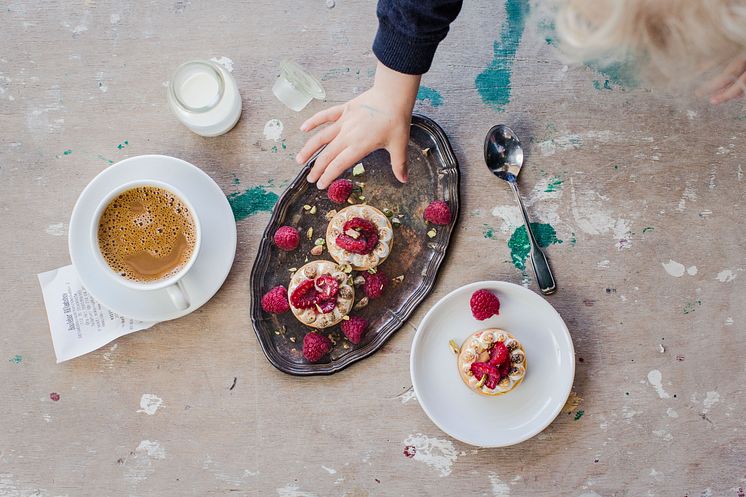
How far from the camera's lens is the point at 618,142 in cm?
129

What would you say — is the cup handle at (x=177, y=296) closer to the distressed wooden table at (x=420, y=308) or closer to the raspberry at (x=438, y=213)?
the distressed wooden table at (x=420, y=308)

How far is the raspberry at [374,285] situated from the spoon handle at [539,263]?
32cm

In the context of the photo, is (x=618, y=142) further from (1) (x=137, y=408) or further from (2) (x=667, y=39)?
(1) (x=137, y=408)

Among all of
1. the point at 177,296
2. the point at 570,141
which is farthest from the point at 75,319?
the point at 570,141

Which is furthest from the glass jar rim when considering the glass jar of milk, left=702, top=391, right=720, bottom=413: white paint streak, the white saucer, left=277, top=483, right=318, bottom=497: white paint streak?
left=702, top=391, right=720, bottom=413: white paint streak

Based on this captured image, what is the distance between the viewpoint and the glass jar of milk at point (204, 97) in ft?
4.04

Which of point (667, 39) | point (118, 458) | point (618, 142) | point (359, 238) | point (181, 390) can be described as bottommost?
point (118, 458)

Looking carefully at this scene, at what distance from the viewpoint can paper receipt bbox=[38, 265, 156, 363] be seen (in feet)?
4.20

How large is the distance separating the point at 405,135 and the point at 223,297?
51cm

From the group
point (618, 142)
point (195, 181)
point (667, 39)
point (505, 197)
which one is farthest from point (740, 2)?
point (195, 181)

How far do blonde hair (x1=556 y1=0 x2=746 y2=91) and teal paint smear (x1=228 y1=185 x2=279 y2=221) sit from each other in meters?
0.66

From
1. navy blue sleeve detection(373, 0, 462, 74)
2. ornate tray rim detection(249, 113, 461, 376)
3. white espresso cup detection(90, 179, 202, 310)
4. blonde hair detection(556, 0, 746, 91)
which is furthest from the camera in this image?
ornate tray rim detection(249, 113, 461, 376)

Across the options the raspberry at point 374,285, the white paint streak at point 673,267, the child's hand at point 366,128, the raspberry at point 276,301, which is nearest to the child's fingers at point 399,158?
the child's hand at point 366,128

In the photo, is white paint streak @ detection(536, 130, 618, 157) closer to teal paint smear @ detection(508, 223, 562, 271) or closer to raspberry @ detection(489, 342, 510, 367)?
teal paint smear @ detection(508, 223, 562, 271)
